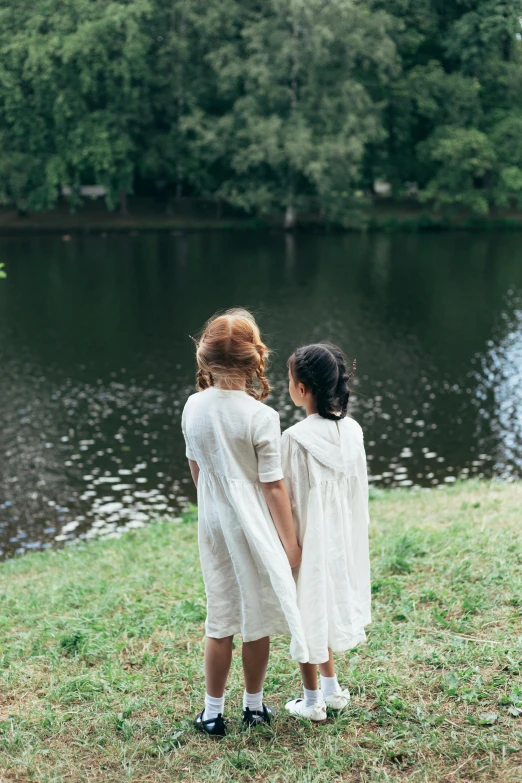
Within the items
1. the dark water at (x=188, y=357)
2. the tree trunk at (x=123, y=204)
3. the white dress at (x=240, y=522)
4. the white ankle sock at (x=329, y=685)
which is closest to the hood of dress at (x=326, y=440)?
the white dress at (x=240, y=522)

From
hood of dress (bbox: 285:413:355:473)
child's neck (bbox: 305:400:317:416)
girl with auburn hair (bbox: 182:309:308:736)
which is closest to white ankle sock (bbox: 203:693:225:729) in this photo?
girl with auburn hair (bbox: 182:309:308:736)

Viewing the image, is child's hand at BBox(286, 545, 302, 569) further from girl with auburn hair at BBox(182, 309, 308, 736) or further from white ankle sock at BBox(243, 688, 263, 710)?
white ankle sock at BBox(243, 688, 263, 710)

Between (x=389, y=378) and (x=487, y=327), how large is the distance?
5.28 meters

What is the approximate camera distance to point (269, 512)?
3.08m

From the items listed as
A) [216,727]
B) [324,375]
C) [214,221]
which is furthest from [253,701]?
[214,221]

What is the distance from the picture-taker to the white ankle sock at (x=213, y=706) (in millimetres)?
3203

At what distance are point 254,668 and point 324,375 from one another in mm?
1183

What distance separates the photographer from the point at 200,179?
4006 centimetres

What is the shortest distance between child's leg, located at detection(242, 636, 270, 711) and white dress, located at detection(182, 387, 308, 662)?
0.07m

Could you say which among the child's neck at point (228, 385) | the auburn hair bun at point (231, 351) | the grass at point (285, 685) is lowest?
the grass at point (285, 685)

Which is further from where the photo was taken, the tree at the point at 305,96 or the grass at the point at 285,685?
the tree at the point at 305,96

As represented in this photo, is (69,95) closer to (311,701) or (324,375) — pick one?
(324,375)

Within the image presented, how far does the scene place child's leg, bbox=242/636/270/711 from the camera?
3.14 m

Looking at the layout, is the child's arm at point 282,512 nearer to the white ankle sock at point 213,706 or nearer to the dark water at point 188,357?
the white ankle sock at point 213,706
